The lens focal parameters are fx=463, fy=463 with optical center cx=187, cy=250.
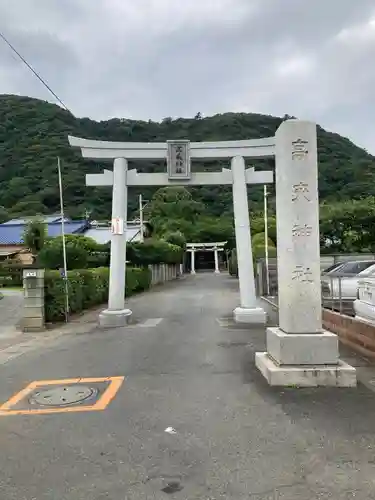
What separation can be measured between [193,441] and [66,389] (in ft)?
8.38

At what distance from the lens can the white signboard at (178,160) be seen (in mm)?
12555

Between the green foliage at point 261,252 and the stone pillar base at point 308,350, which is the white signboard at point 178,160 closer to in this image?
the stone pillar base at point 308,350

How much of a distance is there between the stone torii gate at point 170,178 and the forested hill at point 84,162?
16.1 meters

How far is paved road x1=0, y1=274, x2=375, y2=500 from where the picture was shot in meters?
3.22

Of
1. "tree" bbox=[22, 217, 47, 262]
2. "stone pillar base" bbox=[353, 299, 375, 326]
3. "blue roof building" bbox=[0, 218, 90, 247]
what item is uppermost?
"blue roof building" bbox=[0, 218, 90, 247]

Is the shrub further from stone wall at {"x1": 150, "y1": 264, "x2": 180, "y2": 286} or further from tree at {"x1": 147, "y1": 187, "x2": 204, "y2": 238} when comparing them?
tree at {"x1": 147, "y1": 187, "x2": 204, "y2": 238}

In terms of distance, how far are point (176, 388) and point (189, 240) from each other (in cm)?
5465

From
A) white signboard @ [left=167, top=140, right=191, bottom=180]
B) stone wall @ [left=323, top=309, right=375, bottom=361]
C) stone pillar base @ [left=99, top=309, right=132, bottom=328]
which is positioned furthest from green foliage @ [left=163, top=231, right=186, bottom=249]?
stone wall @ [left=323, top=309, right=375, bottom=361]

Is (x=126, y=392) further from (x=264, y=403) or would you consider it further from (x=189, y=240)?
(x=189, y=240)

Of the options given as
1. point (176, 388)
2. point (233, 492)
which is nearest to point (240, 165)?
point (176, 388)

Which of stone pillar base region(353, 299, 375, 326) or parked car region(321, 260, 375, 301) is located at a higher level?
parked car region(321, 260, 375, 301)

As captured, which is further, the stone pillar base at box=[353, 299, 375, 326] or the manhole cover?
the stone pillar base at box=[353, 299, 375, 326]

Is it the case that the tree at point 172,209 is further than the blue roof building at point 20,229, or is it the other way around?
the tree at point 172,209

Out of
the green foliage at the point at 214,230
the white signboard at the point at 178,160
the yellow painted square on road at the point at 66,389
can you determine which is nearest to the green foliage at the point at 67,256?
the white signboard at the point at 178,160
